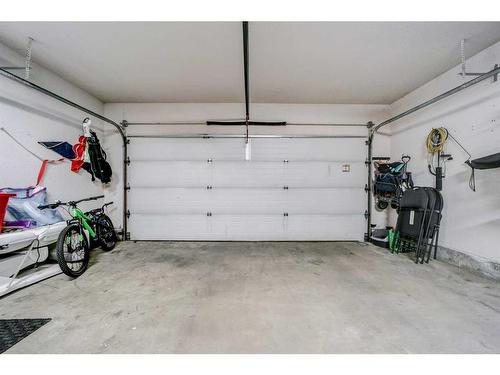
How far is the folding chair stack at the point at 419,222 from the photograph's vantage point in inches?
129

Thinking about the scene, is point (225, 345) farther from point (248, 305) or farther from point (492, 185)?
point (492, 185)

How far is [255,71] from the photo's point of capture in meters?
3.33

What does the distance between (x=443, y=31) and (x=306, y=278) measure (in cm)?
336

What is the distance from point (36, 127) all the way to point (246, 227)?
12.8ft

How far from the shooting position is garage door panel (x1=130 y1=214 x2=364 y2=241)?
4633 mm

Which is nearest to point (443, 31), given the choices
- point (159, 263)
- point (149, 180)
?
point (159, 263)

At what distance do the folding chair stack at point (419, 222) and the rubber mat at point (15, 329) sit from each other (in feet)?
15.3

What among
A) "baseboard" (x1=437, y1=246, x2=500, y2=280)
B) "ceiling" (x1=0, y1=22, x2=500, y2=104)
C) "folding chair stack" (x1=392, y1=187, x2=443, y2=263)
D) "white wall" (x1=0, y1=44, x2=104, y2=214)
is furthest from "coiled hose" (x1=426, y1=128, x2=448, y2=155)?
"white wall" (x1=0, y1=44, x2=104, y2=214)

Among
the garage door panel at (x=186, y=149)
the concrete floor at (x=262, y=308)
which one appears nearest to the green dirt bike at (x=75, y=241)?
the concrete floor at (x=262, y=308)

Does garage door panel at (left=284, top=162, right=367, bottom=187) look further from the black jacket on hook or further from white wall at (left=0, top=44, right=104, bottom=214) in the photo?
white wall at (left=0, top=44, right=104, bottom=214)

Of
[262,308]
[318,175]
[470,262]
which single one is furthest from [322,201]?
[262,308]

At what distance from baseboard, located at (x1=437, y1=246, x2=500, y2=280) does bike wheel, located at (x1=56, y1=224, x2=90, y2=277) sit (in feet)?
17.7

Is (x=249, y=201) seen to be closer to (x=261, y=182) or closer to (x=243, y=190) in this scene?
(x=243, y=190)

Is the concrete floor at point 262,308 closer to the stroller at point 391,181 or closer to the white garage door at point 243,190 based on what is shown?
the white garage door at point 243,190
